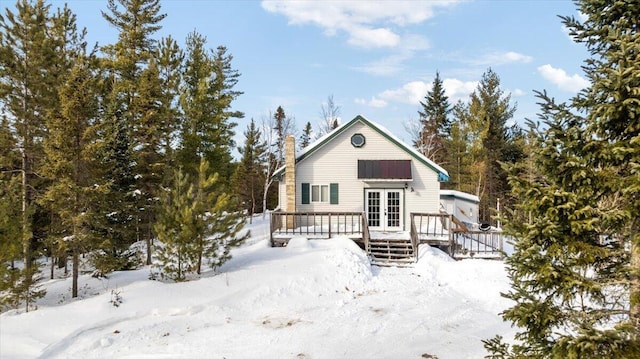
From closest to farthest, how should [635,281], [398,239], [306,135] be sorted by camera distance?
[635,281]
[398,239]
[306,135]

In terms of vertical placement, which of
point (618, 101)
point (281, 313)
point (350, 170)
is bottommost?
point (281, 313)

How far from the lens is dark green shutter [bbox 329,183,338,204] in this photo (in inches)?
738

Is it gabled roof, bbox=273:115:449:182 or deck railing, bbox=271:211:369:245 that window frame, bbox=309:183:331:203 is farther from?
gabled roof, bbox=273:115:449:182

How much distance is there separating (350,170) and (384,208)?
274 cm

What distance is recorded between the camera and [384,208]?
18.7 meters

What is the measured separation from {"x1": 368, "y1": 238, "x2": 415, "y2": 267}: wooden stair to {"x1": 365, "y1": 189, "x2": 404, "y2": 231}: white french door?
3204 mm

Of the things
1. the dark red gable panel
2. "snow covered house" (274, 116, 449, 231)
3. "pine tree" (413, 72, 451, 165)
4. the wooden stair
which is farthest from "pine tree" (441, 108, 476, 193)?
the wooden stair

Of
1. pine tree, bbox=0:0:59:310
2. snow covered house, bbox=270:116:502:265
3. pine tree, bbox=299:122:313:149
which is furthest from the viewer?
pine tree, bbox=299:122:313:149

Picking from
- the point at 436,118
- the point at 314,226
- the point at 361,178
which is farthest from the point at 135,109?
the point at 436,118

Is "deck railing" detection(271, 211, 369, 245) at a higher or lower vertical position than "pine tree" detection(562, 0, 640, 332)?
lower

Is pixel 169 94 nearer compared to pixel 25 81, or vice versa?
pixel 25 81

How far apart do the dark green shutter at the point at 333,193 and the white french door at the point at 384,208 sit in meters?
1.62

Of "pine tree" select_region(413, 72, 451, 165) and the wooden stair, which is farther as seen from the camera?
"pine tree" select_region(413, 72, 451, 165)

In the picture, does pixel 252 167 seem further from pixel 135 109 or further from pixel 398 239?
pixel 398 239
